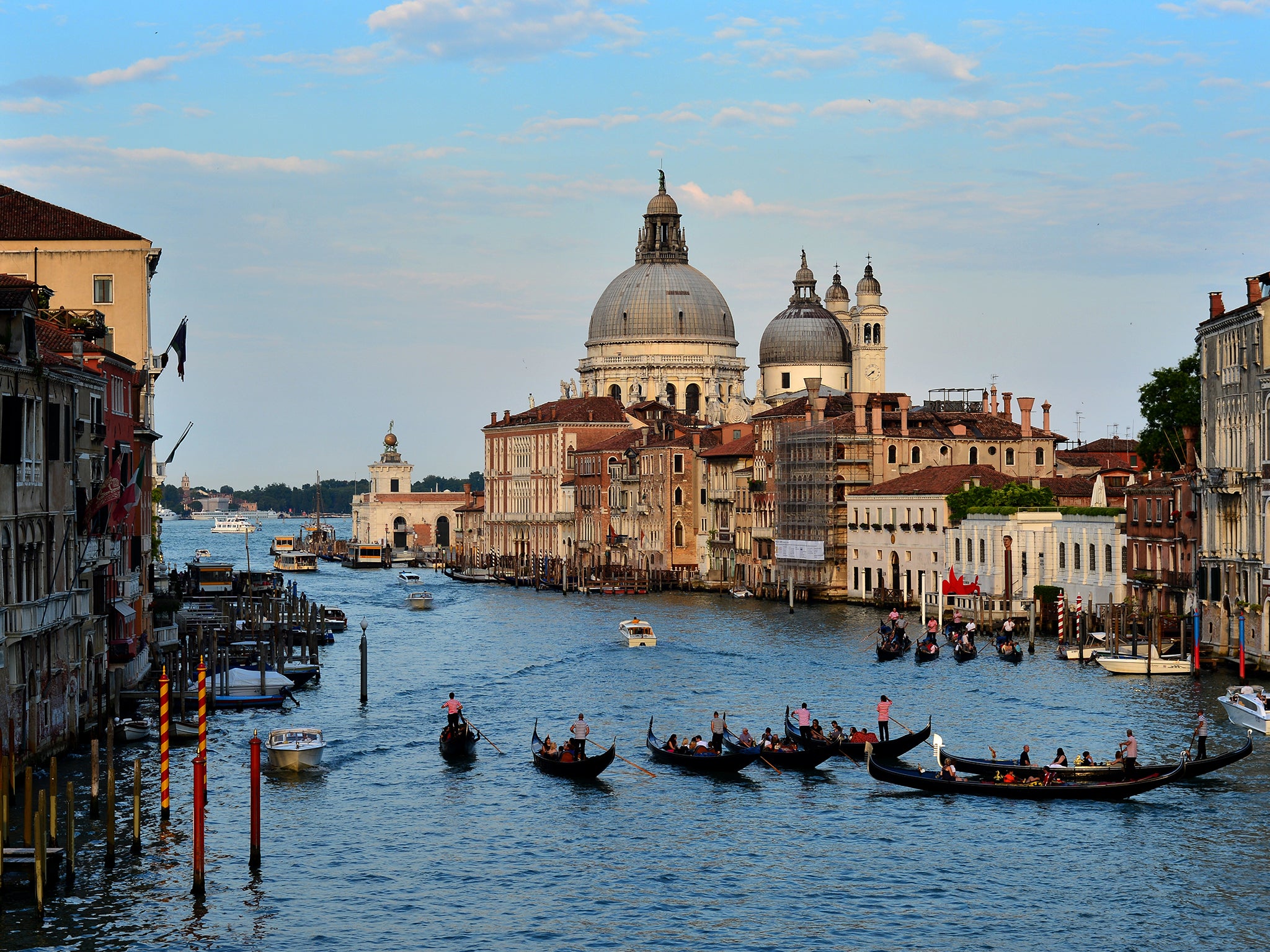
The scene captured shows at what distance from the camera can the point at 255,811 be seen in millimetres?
27703

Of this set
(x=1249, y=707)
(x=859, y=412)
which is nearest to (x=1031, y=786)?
(x=1249, y=707)

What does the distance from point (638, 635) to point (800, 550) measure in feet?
83.4

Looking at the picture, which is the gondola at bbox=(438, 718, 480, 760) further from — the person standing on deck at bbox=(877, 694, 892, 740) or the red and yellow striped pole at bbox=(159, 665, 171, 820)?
the red and yellow striped pole at bbox=(159, 665, 171, 820)

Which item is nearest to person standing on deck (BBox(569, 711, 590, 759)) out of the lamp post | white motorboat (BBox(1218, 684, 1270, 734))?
the lamp post

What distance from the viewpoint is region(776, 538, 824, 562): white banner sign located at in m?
87.5

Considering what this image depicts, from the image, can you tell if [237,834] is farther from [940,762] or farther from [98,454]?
[940,762]

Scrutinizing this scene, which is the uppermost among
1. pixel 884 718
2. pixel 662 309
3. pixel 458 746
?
pixel 662 309

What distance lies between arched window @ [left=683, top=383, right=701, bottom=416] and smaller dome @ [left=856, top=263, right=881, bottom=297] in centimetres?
1721

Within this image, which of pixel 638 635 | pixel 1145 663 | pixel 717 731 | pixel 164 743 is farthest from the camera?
pixel 638 635

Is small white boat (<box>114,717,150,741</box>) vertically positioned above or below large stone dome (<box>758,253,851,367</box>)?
below

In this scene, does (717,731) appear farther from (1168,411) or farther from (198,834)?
(1168,411)

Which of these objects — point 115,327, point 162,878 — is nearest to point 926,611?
point 115,327

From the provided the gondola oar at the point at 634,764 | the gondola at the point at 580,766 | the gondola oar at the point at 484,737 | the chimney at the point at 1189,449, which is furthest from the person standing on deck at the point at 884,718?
the chimney at the point at 1189,449

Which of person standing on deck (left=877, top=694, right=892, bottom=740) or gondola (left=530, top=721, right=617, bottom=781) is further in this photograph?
person standing on deck (left=877, top=694, right=892, bottom=740)
